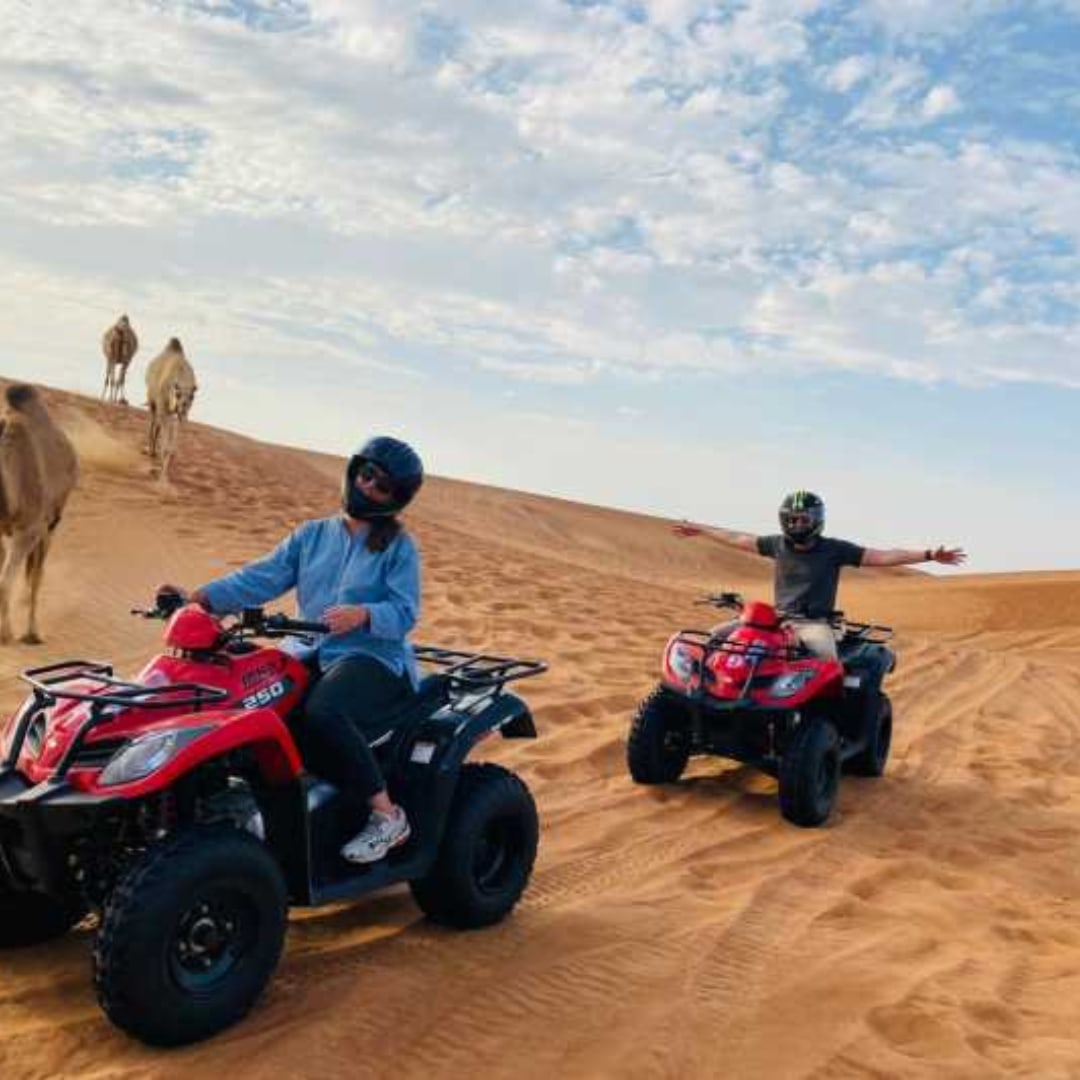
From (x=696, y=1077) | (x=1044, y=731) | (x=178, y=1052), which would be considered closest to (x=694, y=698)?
(x=696, y=1077)

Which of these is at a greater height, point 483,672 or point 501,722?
point 483,672

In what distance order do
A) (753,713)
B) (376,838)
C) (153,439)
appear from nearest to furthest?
(376,838), (753,713), (153,439)

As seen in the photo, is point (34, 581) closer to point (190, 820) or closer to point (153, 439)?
point (190, 820)

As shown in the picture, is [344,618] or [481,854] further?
[481,854]

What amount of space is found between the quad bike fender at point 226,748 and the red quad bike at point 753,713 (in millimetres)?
4045

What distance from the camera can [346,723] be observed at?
4613 millimetres

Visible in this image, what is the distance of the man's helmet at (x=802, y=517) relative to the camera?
8.99 m

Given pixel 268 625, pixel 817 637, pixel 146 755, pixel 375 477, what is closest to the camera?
pixel 146 755

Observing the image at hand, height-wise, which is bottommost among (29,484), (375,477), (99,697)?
(99,697)

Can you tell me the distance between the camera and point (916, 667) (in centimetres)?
1634

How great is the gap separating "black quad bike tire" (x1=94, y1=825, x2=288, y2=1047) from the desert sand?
14 cm

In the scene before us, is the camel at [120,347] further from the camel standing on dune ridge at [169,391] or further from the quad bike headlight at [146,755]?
the quad bike headlight at [146,755]

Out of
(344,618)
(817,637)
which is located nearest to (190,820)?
(344,618)

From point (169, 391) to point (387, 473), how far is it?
57.4ft
